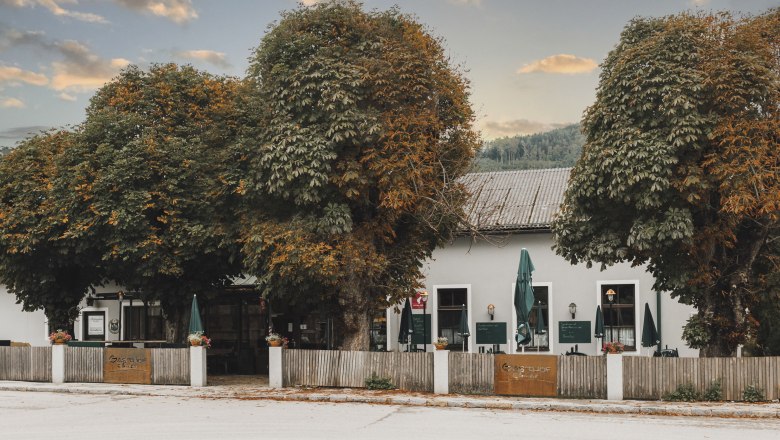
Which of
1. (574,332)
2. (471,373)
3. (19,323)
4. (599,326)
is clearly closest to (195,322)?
(471,373)

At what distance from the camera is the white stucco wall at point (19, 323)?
34188 mm

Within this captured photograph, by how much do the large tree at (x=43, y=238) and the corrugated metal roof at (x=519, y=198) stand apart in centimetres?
1190

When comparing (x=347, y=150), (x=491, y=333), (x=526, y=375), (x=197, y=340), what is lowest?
(x=526, y=375)

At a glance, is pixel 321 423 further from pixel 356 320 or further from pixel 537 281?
pixel 537 281

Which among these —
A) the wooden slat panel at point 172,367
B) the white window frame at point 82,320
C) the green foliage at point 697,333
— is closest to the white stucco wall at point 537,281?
Result: the green foliage at point 697,333

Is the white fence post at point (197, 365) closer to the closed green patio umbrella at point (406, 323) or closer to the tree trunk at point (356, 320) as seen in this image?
the tree trunk at point (356, 320)

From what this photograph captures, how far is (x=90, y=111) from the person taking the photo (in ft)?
84.8

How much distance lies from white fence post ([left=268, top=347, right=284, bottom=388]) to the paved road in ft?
8.09

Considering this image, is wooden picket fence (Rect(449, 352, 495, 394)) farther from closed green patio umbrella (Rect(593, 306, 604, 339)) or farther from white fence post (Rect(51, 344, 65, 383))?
white fence post (Rect(51, 344, 65, 383))

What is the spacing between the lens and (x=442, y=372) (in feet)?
66.0

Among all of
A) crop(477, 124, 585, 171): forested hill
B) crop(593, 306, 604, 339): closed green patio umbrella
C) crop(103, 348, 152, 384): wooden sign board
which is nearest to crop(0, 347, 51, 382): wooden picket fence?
crop(103, 348, 152, 384): wooden sign board

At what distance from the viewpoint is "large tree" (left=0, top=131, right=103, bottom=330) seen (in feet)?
81.2

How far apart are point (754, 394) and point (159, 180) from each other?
51.7 ft

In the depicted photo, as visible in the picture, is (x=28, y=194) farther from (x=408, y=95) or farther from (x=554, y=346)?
(x=554, y=346)
